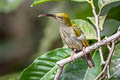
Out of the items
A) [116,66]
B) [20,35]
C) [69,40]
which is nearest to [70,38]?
[69,40]

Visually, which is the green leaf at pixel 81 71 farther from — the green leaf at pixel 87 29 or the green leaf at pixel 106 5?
the green leaf at pixel 106 5

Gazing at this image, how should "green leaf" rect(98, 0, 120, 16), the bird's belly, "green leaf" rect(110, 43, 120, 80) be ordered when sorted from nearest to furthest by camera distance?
"green leaf" rect(110, 43, 120, 80), "green leaf" rect(98, 0, 120, 16), the bird's belly

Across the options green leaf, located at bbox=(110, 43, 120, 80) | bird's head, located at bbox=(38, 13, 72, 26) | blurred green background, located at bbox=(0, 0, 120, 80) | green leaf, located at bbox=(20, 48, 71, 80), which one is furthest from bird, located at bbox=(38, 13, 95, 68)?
blurred green background, located at bbox=(0, 0, 120, 80)

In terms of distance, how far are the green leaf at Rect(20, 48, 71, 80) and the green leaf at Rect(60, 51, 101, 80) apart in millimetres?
89

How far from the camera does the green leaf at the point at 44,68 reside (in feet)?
6.88

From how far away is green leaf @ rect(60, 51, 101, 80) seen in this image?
2.02m

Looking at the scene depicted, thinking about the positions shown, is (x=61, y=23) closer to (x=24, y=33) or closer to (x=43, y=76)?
(x=43, y=76)

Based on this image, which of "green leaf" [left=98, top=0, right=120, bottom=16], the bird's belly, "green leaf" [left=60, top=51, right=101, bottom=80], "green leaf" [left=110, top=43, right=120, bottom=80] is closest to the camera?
"green leaf" [left=110, top=43, right=120, bottom=80]

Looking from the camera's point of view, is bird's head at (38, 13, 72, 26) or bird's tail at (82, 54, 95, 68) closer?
bird's tail at (82, 54, 95, 68)

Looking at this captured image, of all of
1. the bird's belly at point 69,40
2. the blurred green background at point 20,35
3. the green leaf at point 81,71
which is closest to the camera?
the green leaf at point 81,71

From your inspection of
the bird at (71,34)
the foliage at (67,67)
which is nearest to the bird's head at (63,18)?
the bird at (71,34)

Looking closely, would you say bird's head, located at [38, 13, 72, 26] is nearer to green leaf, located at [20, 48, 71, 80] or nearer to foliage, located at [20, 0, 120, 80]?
foliage, located at [20, 0, 120, 80]

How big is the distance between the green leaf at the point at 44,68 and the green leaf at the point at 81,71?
9 centimetres

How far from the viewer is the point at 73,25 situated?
96.5 inches
